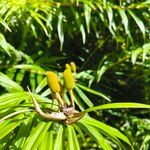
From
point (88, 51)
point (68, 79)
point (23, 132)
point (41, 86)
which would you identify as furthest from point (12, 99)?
point (88, 51)

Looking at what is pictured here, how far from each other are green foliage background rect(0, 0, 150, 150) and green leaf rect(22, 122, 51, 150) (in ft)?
1.43

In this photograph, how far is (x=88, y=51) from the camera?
2.16 meters

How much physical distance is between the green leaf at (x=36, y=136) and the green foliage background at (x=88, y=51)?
44 centimetres

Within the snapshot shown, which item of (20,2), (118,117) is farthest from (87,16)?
(118,117)

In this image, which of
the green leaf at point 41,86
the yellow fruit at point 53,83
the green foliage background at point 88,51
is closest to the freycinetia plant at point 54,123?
the yellow fruit at point 53,83

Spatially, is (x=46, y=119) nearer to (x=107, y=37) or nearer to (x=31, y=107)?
(x=31, y=107)

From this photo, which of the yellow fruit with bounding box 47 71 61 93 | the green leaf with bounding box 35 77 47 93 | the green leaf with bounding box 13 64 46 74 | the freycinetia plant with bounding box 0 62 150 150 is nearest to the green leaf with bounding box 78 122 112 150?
the freycinetia plant with bounding box 0 62 150 150

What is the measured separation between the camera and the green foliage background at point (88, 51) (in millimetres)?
1757

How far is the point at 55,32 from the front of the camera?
205cm

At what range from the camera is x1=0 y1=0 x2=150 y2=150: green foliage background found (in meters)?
1.76

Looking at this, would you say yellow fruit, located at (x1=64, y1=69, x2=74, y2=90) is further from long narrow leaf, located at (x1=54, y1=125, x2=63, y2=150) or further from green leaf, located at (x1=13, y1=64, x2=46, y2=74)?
green leaf, located at (x1=13, y1=64, x2=46, y2=74)

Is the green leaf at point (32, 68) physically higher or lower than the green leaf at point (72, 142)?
higher

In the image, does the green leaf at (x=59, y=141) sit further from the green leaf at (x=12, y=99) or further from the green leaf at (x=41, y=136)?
the green leaf at (x=12, y=99)

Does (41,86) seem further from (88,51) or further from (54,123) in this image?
(54,123)
